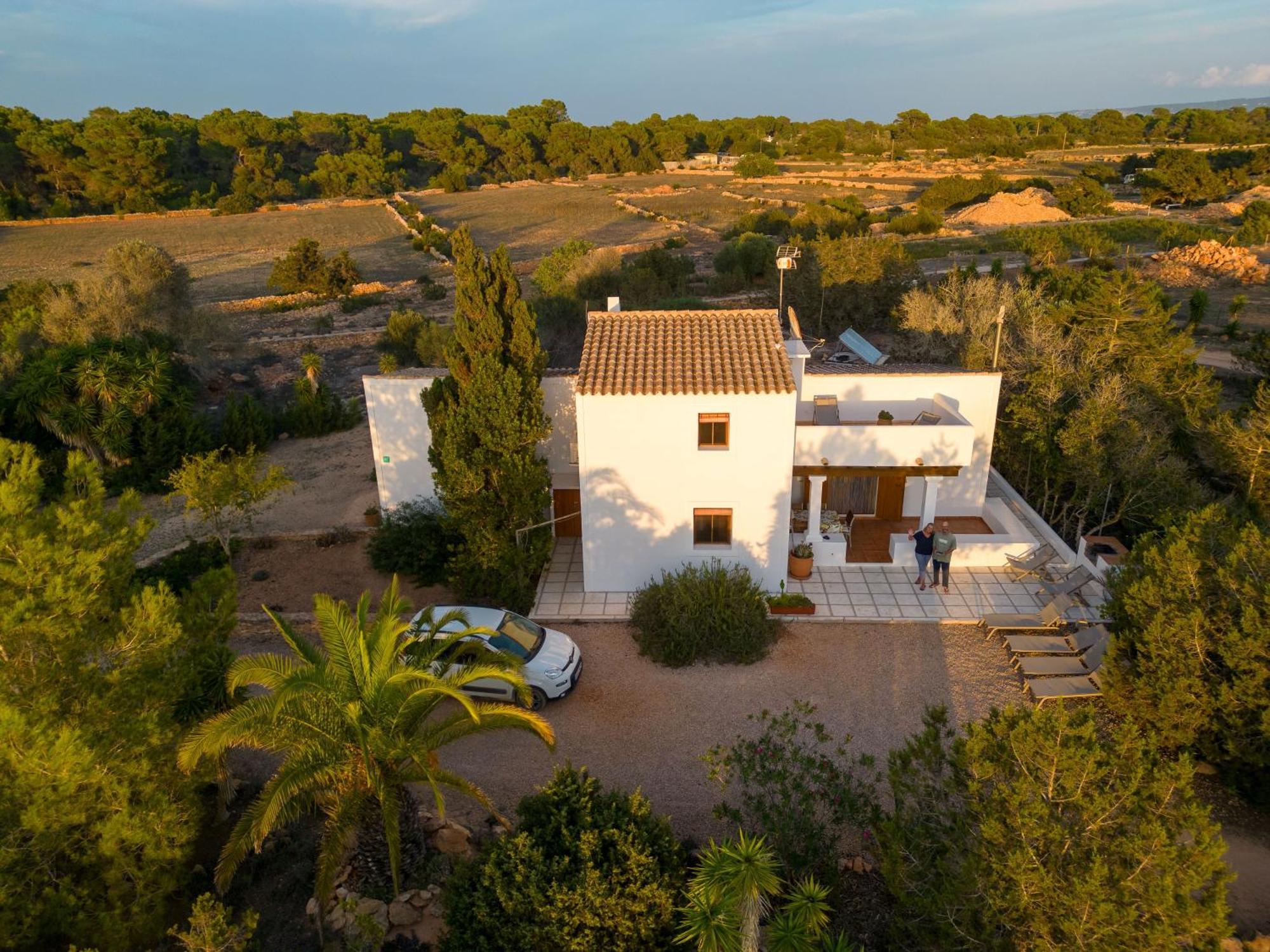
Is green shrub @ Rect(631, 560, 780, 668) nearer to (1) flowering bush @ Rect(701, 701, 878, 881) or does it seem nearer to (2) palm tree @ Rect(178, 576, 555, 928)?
(1) flowering bush @ Rect(701, 701, 878, 881)

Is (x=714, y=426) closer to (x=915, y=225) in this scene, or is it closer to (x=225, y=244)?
(x=915, y=225)

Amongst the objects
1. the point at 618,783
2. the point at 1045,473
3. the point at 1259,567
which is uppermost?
the point at 1259,567

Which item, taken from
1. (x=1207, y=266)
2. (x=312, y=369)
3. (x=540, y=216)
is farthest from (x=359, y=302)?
(x=1207, y=266)

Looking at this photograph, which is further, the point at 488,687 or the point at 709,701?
the point at 709,701

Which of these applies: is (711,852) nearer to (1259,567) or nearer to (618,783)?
(618,783)

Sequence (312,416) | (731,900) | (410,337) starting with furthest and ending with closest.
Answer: (410,337) < (312,416) < (731,900)

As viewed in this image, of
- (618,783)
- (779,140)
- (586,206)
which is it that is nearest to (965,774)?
(618,783)
